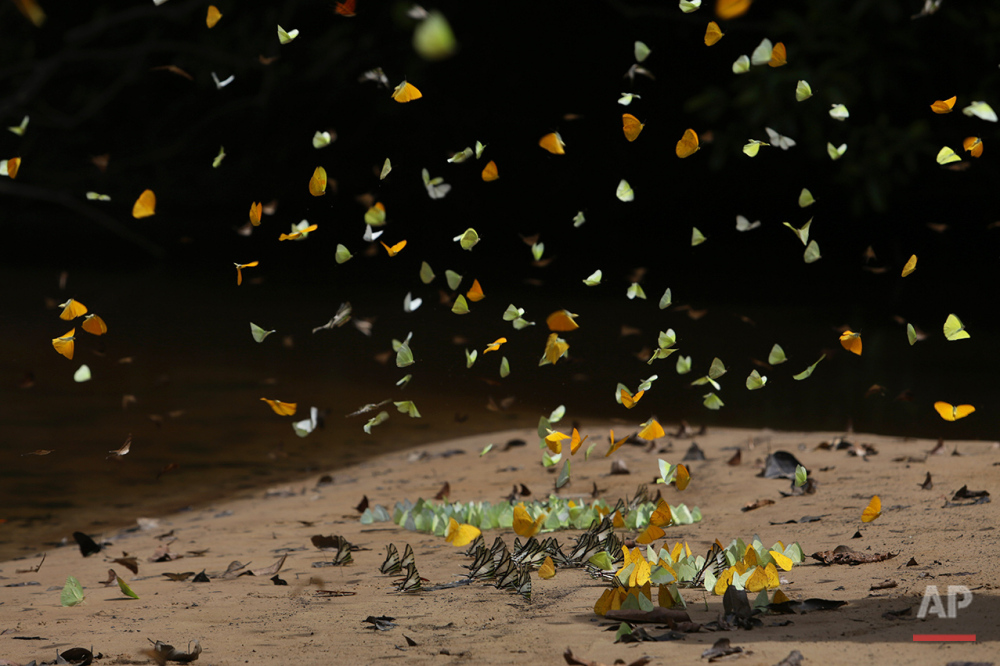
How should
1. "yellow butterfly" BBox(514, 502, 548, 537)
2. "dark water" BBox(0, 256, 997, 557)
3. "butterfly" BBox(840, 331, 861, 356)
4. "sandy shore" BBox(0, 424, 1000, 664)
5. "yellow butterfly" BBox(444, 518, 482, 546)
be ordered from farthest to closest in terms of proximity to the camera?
"dark water" BBox(0, 256, 997, 557) < "butterfly" BBox(840, 331, 861, 356) < "yellow butterfly" BBox(444, 518, 482, 546) < "yellow butterfly" BBox(514, 502, 548, 537) < "sandy shore" BBox(0, 424, 1000, 664)

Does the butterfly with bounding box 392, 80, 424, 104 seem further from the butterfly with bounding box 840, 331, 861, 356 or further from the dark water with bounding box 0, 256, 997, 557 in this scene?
the dark water with bounding box 0, 256, 997, 557

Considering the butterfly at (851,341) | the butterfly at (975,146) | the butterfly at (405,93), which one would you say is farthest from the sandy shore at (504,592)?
the butterfly at (405,93)

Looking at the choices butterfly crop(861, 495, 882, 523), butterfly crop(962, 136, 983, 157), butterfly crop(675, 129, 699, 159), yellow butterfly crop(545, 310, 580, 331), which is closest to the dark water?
yellow butterfly crop(545, 310, 580, 331)

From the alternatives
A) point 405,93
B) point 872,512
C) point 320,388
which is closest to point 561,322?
point 405,93

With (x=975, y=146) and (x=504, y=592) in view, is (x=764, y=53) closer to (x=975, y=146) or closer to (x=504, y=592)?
(x=975, y=146)

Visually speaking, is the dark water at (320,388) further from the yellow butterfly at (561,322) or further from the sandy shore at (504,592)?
the yellow butterfly at (561,322)

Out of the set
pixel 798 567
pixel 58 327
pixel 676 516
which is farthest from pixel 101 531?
pixel 58 327

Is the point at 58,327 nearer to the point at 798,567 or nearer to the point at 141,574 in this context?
the point at 141,574
